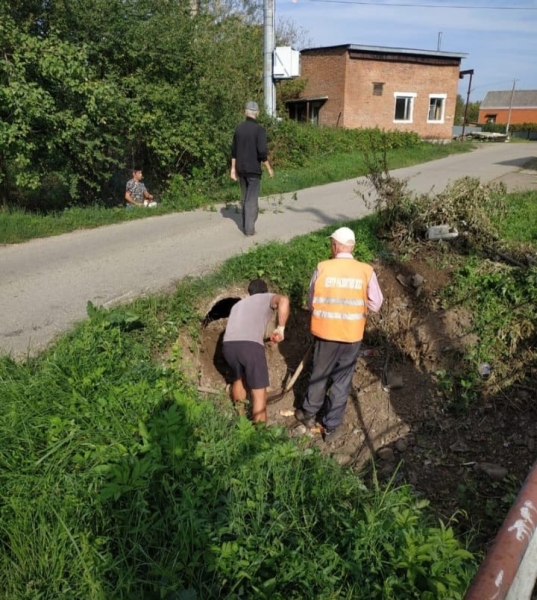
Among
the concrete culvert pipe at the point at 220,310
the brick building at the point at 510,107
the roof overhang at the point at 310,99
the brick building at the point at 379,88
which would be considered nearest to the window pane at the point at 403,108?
the brick building at the point at 379,88

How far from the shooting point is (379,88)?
2669 centimetres

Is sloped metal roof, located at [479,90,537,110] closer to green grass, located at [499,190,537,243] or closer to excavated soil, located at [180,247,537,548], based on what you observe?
green grass, located at [499,190,537,243]

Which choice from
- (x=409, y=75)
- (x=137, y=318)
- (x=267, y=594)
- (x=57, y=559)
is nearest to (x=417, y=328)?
(x=137, y=318)

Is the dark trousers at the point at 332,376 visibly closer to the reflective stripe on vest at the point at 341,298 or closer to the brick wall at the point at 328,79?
the reflective stripe on vest at the point at 341,298

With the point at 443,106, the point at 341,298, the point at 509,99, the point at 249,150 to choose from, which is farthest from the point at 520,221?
the point at 509,99

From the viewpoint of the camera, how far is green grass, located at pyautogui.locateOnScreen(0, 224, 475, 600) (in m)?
2.36

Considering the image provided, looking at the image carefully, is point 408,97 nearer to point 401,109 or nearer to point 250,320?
point 401,109

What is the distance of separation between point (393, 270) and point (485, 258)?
1312 millimetres

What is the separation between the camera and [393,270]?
694cm

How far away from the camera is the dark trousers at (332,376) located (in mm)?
4793

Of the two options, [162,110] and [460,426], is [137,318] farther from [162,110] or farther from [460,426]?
[162,110]

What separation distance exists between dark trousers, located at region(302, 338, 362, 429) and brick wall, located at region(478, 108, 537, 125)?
6648cm

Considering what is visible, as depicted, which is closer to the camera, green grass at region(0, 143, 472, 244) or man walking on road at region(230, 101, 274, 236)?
man walking on road at region(230, 101, 274, 236)

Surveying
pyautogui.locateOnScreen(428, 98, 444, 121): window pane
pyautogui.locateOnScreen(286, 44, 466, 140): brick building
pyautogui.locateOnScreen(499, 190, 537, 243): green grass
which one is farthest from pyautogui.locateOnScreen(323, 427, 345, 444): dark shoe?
pyautogui.locateOnScreen(428, 98, 444, 121): window pane
